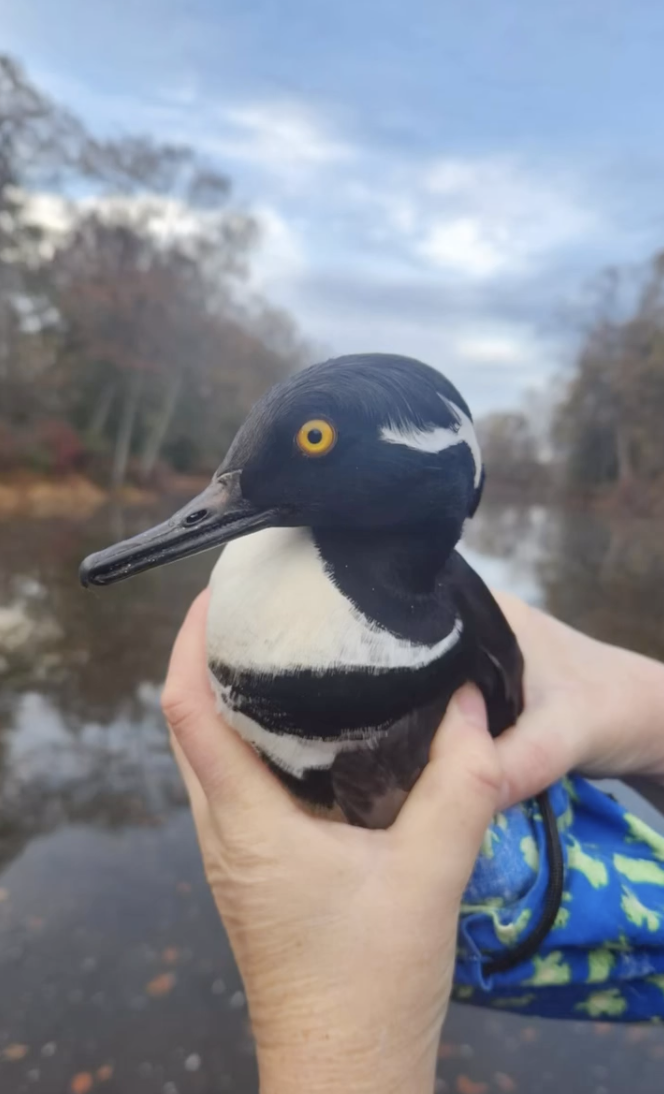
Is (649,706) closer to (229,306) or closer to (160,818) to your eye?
(160,818)

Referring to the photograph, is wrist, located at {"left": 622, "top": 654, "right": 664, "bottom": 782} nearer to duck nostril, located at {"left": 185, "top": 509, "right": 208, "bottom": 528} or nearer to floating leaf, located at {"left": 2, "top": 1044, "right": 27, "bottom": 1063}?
duck nostril, located at {"left": 185, "top": 509, "right": 208, "bottom": 528}

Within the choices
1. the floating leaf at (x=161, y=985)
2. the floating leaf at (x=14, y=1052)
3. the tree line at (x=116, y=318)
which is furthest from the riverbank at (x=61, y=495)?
the floating leaf at (x=14, y=1052)

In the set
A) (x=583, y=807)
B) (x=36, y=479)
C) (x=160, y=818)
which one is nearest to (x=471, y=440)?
(x=583, y=807)

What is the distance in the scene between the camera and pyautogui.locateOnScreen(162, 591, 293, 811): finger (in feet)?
4.79

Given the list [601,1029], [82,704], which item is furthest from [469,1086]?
[82,704]

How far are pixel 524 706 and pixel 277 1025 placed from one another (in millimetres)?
768

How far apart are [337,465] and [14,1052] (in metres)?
2.27

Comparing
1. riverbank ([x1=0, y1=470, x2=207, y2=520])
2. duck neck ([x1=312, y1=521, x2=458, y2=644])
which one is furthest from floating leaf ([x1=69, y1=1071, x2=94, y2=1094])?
riverbank ([x1=0, y1=470, x2=207, y2=520])

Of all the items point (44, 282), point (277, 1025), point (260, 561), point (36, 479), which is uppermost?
point (44, 282)

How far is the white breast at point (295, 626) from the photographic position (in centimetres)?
136

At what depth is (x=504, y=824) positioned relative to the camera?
1606mm

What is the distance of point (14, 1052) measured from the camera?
252cm

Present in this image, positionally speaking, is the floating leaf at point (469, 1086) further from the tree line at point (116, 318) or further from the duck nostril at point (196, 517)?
the tree line at point (116, 318)

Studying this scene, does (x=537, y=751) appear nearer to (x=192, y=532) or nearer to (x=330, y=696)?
(x=330, y=696)
